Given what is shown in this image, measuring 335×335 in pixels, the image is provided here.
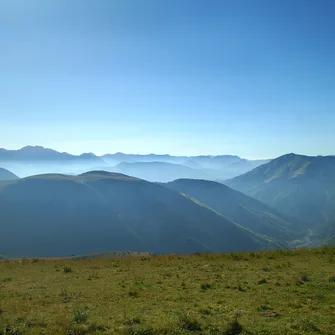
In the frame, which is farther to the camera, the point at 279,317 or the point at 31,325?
the point at 279,317

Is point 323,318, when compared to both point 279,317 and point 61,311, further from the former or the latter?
point 61,311

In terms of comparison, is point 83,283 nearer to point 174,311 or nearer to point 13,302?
point 13,302

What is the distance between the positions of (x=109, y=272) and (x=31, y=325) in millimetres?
13054

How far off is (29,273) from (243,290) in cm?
1907

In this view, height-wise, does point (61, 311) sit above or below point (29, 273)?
above

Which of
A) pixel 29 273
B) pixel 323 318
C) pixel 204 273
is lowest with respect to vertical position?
pixel 29 273

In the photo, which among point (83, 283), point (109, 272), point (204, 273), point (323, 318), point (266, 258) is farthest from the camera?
point (266, 258)

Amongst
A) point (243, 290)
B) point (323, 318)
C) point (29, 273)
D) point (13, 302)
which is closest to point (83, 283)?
point (13, 302)

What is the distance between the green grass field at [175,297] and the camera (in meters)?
12.8

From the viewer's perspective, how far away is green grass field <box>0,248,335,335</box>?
12789mm

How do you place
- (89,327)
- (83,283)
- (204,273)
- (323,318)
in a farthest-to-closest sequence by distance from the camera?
(204,273)
(83,283)
(323,318)
(89,327)

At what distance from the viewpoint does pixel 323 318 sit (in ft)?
45.0

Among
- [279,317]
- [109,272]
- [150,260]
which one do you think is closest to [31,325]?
[279,317]

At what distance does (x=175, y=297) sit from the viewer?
17703 millimetres
